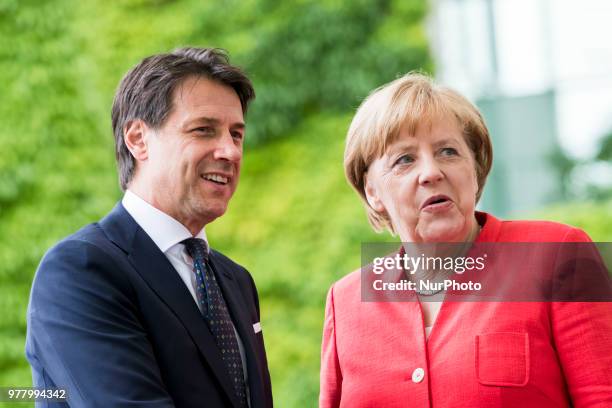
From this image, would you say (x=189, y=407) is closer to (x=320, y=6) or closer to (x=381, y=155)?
(x=381, y=155)

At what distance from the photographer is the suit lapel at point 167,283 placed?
98.7 inches

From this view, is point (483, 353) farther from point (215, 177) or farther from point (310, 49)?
point (310, 49)

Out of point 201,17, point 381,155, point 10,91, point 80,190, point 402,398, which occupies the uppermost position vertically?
point 201,17

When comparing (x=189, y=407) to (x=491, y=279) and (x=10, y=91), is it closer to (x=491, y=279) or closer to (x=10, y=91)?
(x=491, y=279)

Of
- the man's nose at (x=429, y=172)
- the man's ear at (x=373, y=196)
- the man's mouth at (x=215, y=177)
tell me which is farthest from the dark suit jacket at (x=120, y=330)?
the man's nose at (x=429, y=172)

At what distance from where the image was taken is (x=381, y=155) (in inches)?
107

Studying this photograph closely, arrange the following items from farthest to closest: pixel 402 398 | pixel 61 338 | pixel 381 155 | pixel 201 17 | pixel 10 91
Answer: pixel 201 17, pixel 10 91, pixel 381 155, pixel 402 398, pixel 61 338

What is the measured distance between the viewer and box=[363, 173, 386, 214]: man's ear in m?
2.84

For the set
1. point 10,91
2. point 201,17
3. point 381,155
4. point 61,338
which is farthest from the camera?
point 201,17

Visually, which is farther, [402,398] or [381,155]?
[381,155]

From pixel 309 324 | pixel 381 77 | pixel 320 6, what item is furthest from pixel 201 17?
pixel 309 324

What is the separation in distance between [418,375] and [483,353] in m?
0.20

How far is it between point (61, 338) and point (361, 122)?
3.62 ft

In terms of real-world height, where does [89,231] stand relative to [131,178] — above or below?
below
